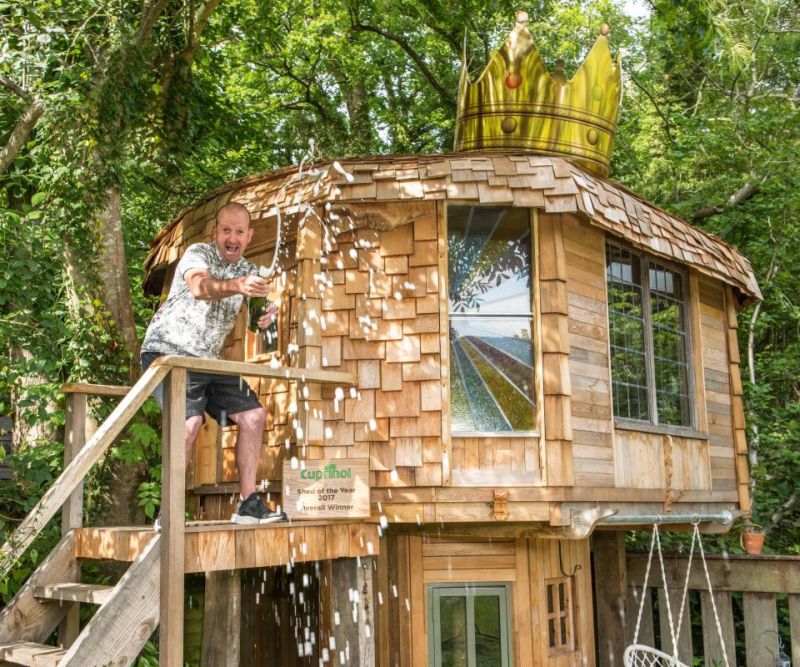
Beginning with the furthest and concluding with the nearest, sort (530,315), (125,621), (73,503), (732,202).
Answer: (732,202) → (530,315) → (73,503) → (125,621)

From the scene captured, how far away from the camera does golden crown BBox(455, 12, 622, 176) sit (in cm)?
732

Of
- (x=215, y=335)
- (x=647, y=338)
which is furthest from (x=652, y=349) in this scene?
(x=215, y=335)

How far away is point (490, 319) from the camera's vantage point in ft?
20.7

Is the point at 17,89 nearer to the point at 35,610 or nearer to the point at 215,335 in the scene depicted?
the point at 215,335

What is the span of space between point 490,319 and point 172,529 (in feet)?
9.01

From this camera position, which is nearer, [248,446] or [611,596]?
[248,446]

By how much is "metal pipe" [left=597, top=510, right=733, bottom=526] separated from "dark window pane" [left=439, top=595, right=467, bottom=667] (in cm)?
129

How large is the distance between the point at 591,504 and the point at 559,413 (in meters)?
0.73

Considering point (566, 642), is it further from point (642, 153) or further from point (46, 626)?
point (642, 153)

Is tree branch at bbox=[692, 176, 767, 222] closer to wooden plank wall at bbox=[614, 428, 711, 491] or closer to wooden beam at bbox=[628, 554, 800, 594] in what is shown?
wooden beam at bbox=[628, 554, 800, 594]

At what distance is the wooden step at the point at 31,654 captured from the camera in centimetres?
435

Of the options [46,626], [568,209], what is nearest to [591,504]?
[568,209]

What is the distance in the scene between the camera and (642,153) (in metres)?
14.2

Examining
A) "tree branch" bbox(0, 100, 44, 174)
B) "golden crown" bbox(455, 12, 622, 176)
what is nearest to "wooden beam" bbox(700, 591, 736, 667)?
"golden crown" bbox(455, 12, 622, 176)
